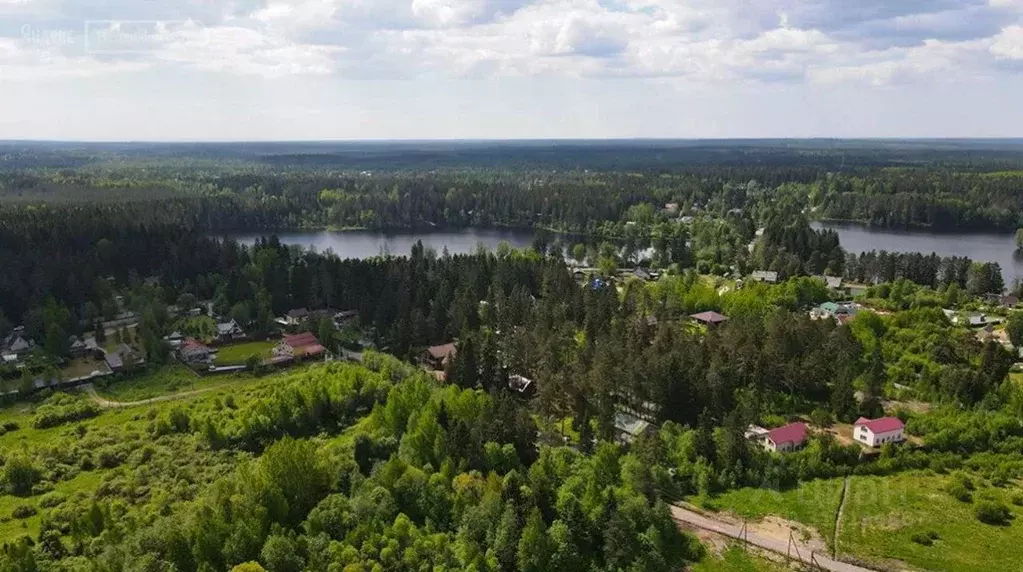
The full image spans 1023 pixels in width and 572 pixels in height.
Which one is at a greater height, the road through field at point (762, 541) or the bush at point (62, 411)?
the bush at point (62, 411)

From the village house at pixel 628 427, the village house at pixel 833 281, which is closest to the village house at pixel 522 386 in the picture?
the village house at pixel 628 427

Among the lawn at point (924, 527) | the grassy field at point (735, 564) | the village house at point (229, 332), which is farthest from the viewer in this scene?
the village house at point (229, 332)

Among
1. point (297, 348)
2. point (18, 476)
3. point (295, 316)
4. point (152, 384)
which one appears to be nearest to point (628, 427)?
point (297, 348)

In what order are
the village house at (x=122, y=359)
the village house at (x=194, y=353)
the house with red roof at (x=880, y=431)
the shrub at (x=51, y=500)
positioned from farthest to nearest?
the village house at (x=194, y=353) < the village house at (x=122, y=359) < the house with red roof at (x=880, y=431) < the shrub at (x=51, y=500)

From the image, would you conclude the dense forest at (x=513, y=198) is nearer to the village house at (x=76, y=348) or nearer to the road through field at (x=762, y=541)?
the village house at (x=76, y=348)

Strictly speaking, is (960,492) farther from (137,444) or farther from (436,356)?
(137,444)

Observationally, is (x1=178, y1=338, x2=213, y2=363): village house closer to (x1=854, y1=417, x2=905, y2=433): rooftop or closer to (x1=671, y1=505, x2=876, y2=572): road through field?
(x1=671, y1=505, x2=876, y2=572): road through field
